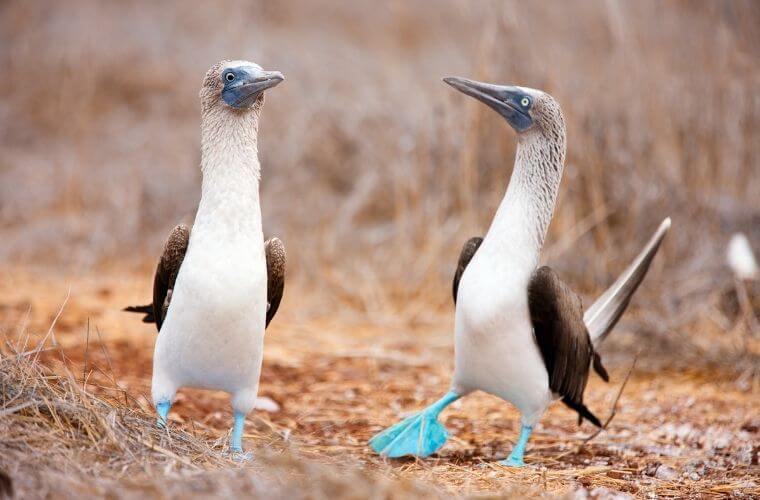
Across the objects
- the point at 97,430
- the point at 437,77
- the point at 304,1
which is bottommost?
the point at 97,430

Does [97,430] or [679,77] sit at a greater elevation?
[679,77]

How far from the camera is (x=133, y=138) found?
12594mm

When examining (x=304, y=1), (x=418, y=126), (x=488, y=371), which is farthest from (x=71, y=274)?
(x=304, y=1)

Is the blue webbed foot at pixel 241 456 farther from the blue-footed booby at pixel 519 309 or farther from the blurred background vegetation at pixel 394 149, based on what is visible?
the blurred background vegetation at pixel 394 149

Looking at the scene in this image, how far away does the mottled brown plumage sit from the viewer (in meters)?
4.02

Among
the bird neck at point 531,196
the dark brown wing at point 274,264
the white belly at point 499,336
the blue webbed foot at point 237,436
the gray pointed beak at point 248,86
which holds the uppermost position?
the gray pointed beak at point 248,86

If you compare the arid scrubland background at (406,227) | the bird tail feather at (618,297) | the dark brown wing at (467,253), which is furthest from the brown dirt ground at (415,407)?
the dark brown wing at (467,253)

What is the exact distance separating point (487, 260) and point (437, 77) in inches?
365

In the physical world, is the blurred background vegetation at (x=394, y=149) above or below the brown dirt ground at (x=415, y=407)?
above

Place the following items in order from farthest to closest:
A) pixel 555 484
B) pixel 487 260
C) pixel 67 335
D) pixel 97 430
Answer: pixel 67 335, pixel 487 260, pixel 555 484, pixel 97 430

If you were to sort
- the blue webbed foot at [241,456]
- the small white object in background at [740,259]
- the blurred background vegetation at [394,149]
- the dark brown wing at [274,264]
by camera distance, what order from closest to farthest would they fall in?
the blue webbed foot at [241,456] < the dark brown wing at [274,264] < the small white object in background at [740,259] < the blurred background vegetation at [394,149]

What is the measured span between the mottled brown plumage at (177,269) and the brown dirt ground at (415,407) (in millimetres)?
323

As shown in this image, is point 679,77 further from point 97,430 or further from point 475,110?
point 97,430

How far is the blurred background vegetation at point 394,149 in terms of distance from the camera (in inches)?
296
